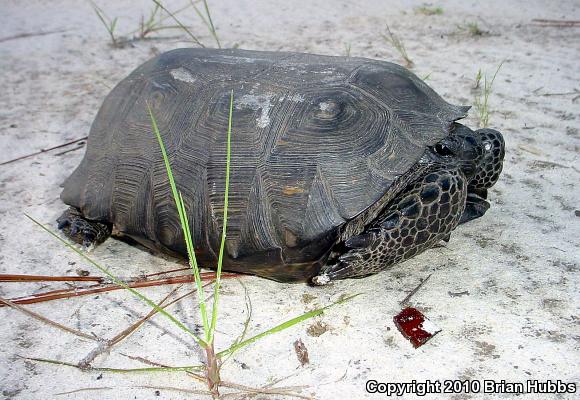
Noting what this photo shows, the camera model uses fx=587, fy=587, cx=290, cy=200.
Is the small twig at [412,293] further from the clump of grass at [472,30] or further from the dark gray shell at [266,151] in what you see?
the clump of grass at [472,30]

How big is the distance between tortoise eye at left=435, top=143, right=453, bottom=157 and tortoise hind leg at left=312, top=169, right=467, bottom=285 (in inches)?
6.3

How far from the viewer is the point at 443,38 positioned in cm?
632

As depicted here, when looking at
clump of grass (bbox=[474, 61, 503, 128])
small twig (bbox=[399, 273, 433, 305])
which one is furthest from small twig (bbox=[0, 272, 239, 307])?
clump of grass (bbox=[474, 61, 503, 128])

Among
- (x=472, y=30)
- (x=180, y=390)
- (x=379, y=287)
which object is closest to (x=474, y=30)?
(x=472, y=30)

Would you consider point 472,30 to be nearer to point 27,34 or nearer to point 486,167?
point 486,167

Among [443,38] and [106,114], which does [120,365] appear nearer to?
[106,114]

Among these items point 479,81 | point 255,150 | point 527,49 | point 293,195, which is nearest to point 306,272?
point 293,195

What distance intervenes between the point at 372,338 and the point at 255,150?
106 centimetres

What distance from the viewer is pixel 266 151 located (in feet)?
9.42

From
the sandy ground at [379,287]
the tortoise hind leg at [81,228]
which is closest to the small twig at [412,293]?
the sandy ground at [379,287]

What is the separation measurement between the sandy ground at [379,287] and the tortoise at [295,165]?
24 cm

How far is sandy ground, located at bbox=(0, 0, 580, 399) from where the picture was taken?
257cm

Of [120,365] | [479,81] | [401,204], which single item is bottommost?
[120,365]

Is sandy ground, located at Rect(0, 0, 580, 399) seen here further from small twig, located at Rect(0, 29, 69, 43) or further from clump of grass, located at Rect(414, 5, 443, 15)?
clump of grass, located at Rect(414, 5, 443, 15)
